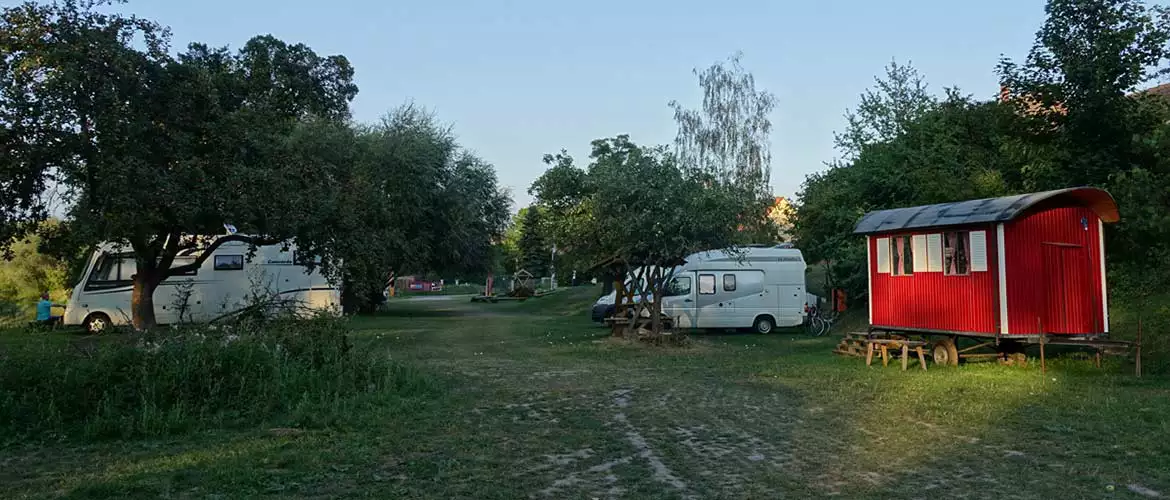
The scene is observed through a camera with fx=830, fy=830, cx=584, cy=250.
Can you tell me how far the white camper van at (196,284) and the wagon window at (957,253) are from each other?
49.4 feet

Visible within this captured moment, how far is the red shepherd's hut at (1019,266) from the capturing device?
1370 centimetres

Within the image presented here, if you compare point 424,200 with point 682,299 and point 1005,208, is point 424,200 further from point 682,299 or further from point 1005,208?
point 1005,208

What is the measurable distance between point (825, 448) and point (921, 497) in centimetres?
182

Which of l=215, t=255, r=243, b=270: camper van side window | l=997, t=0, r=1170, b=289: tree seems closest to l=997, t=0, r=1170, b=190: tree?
l=997, t=0, r=1170, b=289: tree

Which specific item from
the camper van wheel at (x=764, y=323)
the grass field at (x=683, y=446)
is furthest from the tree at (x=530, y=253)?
the grass field at (x=683, y=446)

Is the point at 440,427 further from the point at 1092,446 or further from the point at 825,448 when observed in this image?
the point at 1092,446

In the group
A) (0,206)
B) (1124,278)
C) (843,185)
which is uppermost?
(843,185)

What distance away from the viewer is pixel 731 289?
24188mm

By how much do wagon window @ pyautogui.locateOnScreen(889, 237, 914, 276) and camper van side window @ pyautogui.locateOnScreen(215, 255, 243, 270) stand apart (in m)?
19.0

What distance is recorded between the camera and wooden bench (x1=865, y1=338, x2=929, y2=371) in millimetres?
14260

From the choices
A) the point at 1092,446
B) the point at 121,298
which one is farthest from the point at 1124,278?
the point at 121,298

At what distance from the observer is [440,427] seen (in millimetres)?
8508

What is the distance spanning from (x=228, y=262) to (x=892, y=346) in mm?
Answer: 19517

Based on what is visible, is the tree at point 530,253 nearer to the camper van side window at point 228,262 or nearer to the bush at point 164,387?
the camper van side window at point 228,262
